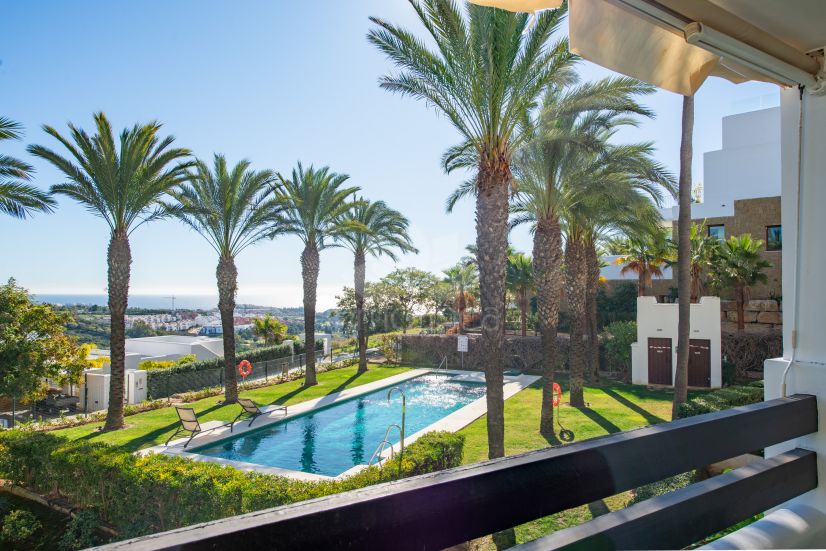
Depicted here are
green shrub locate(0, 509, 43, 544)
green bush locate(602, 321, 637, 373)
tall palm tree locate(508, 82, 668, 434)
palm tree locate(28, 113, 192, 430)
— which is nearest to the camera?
green shrub locate(0, 509, 43, 544)

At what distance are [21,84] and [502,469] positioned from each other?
14309 mm

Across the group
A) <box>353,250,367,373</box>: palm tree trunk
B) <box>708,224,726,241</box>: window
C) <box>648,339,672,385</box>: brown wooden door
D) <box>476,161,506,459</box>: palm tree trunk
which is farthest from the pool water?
<box>708,224,726,241</box>: window

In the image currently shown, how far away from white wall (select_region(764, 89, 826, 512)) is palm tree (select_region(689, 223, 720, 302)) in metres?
20.6

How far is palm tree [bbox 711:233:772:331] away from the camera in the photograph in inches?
739

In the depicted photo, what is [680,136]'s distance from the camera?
11586 millimetres

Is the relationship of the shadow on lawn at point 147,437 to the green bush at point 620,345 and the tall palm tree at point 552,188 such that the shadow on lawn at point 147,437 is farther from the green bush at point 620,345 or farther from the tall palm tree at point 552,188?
the green bush at point 620,345

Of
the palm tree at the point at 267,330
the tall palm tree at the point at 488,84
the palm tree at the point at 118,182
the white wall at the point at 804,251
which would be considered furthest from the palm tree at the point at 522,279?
the white wall at the point at 804,251

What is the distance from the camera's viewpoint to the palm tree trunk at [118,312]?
523 inches

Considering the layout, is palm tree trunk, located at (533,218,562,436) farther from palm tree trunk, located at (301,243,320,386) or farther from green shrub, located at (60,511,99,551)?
palm tree trunk, located at (301,243,320,386)

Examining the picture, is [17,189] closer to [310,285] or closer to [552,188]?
[310,285]

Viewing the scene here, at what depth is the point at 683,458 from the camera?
1.21m

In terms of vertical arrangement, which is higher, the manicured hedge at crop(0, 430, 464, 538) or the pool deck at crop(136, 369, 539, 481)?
the manicured hedge at crop(0, 430, 464, 538)

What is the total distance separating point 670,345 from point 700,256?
15.9ft

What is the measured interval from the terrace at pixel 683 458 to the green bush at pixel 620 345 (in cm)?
1881
